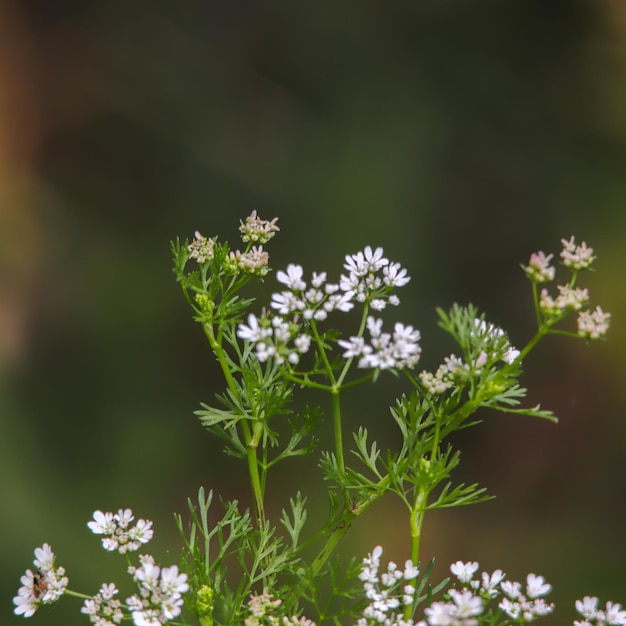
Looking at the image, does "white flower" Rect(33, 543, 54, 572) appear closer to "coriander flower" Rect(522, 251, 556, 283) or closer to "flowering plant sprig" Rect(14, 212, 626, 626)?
"flowering plant sprig" Rect(14, 212, 626, 626)

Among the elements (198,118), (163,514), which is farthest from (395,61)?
(163,514)

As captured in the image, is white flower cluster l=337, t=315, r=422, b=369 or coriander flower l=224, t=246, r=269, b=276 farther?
coriander flower l=224, t=246, r=269, b=276

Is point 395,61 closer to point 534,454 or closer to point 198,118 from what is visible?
point 198,118

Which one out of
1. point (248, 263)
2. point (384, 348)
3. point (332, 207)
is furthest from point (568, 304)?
point (332, 207)

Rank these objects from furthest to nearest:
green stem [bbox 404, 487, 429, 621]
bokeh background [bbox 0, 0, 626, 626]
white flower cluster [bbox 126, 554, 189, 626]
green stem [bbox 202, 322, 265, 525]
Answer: bokeh background [bbox 0, 0, 626, 626] → green stem [bbox 202, 322, 265, 525] → green stem [bbox 404, 487, 429, 621] → white flower cluster [bbox 126, 554, 189, 626]

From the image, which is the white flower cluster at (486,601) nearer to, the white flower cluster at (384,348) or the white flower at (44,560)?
the white flower cluster at (384,348)

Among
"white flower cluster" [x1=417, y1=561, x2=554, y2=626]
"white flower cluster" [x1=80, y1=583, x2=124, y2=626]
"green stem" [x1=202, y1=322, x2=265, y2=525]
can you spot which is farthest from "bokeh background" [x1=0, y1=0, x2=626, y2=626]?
"white flower cluster" [x1=80, y1=583, x2=124, y2=626]
